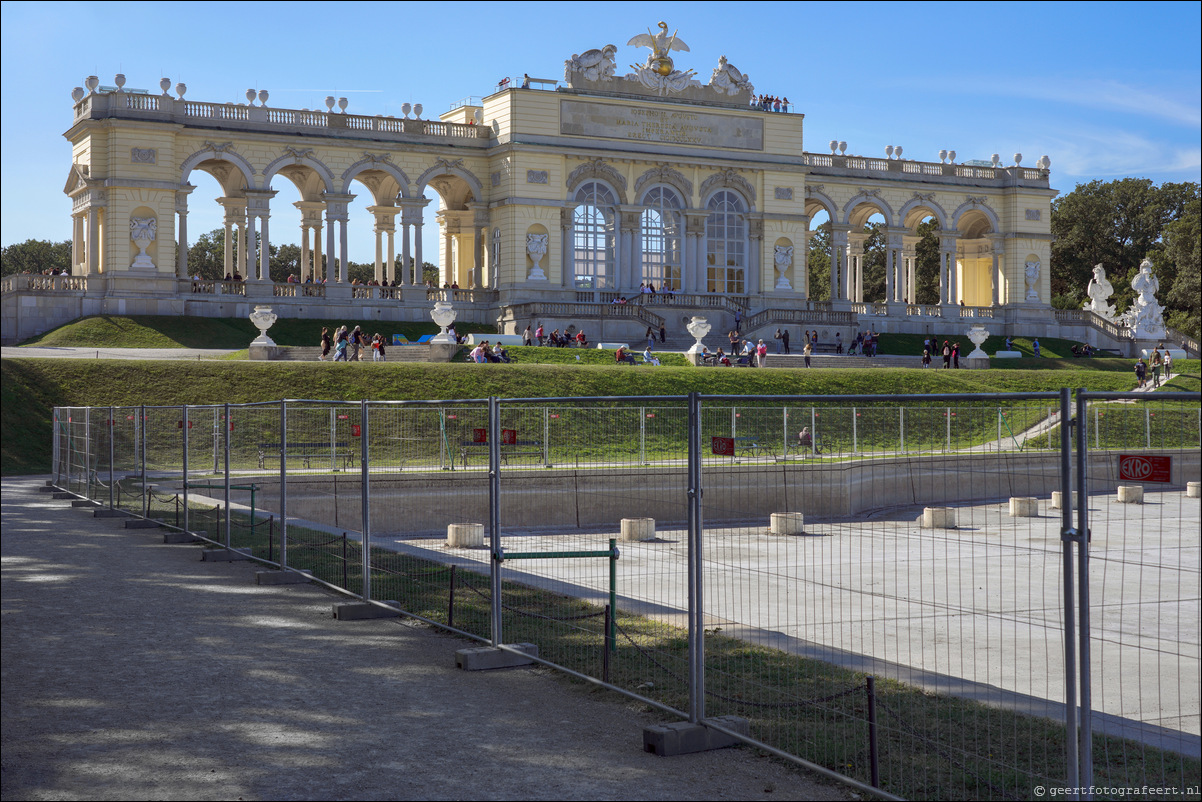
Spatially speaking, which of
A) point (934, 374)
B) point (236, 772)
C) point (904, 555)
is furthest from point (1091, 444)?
point (934, 374)

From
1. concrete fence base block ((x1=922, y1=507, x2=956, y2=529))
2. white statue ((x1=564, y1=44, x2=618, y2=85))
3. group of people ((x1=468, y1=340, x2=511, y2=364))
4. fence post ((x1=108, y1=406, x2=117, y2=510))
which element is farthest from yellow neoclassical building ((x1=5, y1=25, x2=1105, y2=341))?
concrete fence base block ((x1=922, y1=507, x2=956, y2=529))

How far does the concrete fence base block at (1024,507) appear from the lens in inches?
273

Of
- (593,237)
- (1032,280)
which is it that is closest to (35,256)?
(593,237)

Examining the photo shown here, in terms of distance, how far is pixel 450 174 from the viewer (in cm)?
6712

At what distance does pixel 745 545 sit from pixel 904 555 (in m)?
1.53

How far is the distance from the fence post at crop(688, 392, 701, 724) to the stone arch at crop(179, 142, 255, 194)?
185 ft

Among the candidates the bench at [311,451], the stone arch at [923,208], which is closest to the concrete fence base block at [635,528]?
the bench at [311,451]

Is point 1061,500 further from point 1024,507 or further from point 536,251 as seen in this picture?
point 536,251

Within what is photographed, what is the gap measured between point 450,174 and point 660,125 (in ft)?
39.0

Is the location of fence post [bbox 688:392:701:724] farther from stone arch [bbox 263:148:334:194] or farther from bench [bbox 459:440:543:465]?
stone arch [bbox 263:148:334:194]

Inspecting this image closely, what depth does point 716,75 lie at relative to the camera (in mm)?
69062

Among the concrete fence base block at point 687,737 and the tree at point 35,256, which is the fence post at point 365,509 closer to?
the concrete fence base block at point 687,737

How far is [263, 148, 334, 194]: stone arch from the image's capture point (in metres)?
62.5

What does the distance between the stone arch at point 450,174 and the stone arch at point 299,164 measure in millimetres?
4771
